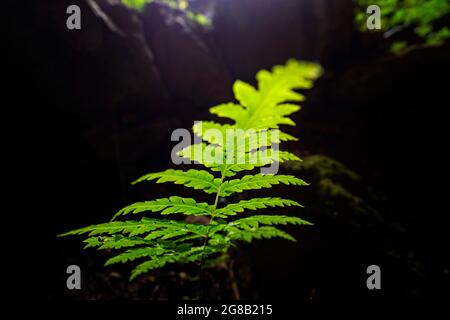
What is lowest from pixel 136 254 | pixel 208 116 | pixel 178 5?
pixel 136 254

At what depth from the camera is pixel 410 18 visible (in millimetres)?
4723

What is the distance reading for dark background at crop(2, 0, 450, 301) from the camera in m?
2.74

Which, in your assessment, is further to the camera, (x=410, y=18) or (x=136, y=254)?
(x=410, y=18)

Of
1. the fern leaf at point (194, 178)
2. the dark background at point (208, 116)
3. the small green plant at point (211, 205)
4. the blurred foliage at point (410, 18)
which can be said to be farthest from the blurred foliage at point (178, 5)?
the fern leaf at point (194, 178)

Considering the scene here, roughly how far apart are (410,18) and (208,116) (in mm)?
3764

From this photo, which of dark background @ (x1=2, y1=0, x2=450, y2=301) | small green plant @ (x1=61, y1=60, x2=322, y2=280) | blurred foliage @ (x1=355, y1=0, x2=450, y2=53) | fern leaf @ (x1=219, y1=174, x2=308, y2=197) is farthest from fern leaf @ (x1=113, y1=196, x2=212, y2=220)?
blurred foliage @ (x1=355, y1=0, x2=450, y2=53)

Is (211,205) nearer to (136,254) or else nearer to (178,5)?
(136,254)

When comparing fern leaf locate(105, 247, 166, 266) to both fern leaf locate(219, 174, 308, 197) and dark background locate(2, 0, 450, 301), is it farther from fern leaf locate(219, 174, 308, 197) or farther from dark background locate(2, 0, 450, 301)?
Answer: dark background locate(2, 0, 450, 301)

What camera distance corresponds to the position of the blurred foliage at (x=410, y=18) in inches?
177

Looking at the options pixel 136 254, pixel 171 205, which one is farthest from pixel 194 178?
pixel 136 254

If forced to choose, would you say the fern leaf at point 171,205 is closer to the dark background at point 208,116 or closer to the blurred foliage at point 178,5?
the dark background at point 208,116

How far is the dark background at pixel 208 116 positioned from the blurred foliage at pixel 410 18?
0.30 meters

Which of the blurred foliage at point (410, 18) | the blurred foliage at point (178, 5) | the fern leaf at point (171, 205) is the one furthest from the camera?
the blurred foliage at point (178, 5)
